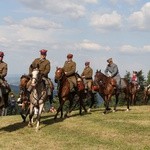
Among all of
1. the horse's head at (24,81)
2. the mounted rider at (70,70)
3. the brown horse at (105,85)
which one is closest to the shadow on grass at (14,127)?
the horse's head at (24,81)

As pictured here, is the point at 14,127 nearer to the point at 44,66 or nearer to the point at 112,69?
the point at 44,66

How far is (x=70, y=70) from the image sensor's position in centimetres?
2252

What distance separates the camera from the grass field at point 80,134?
16062 millimetres

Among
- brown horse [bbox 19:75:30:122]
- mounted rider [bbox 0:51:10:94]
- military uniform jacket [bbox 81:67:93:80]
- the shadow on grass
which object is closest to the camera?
mounted rider [bbox 0:51:10:94]

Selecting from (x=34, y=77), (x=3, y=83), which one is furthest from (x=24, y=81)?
(x=34, y=77)

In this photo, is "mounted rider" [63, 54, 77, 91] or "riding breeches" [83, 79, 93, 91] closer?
"mounted rider" [63, 54, 77, 91]

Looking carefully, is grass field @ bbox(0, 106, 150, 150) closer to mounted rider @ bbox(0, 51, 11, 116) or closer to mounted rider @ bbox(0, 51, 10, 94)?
mounted rider @ bbox(0, 51, 11, 116)

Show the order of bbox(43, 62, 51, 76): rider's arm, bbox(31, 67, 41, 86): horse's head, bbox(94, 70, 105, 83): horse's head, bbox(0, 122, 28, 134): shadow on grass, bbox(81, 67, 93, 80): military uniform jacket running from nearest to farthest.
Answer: bbox(31, 67, 41, 86): horse's head < bbox(0, 122, 28, 134): shadow on grass < bbox(43, 62, 51, 76): rider's arm < bbox(94, 70, 105, 83): horse's head < bbox(81, 67, 93, 80): military uniform jacket

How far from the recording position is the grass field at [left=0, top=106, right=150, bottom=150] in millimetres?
16062

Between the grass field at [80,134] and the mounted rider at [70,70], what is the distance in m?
2.00

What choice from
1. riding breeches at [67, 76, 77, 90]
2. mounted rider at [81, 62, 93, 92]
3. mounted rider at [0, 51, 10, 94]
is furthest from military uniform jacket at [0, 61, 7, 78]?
mounted rider at [81, 62, 93, 92]

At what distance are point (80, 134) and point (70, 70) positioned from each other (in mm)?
5340

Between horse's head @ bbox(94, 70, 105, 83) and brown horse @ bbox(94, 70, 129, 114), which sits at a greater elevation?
horse's head @ bbox(94, 70, 105, 83)

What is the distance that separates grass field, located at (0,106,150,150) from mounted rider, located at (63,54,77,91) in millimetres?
2000
